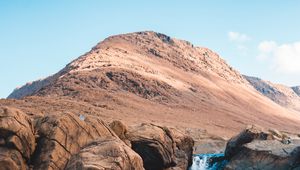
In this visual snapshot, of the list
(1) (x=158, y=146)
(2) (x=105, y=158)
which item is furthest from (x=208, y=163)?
(2) (x=105, y=158)

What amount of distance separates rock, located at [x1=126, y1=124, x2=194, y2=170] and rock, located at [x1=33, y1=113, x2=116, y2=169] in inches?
320

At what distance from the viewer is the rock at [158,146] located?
39.4 metres

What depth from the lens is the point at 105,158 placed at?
22391 mm

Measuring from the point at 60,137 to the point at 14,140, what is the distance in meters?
2.89

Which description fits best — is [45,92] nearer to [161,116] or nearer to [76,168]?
[161,116]

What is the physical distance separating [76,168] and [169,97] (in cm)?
15129

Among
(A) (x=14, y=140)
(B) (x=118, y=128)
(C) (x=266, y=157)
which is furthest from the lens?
(C) (x=266, y=157)

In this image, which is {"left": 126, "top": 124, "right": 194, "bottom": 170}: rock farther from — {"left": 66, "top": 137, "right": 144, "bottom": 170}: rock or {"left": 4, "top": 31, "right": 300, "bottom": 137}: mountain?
{"left": 4, "top": 31, "right": 300, "bottom": 137}: mountain

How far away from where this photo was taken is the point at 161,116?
469 ft

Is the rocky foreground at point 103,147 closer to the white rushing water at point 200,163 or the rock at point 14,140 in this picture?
the rock at point 14,140

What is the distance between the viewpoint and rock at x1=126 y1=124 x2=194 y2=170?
39406mm

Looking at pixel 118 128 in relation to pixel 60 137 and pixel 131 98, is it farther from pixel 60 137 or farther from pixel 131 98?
pixel 131 98

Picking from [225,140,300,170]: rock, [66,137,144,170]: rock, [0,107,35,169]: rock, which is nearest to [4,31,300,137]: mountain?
[225,140,300,170]: rock

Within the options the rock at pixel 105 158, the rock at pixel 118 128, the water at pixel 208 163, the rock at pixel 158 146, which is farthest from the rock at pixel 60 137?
the water at pixel 208 163
